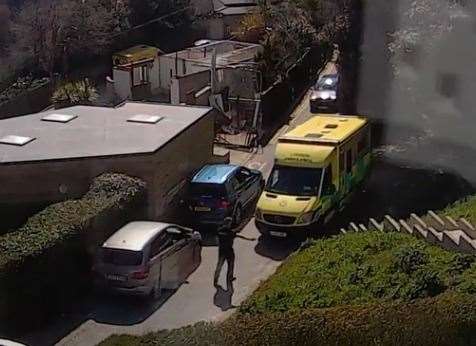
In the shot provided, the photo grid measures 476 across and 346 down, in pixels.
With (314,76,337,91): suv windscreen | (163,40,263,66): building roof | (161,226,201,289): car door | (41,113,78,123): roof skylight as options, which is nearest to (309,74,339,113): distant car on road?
(314,76,337,91): suv windscreen

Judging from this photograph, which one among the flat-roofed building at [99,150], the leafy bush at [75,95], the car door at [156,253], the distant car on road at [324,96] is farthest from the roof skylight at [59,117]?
the leafy bush at [75,95]

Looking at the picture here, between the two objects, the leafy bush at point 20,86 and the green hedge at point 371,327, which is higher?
the green hedge at point 371,327

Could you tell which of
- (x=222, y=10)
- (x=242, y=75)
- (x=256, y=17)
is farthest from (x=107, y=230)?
(x=222, y=10)

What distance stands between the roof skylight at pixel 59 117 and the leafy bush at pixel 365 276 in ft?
14.5

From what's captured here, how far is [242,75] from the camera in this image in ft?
53.3

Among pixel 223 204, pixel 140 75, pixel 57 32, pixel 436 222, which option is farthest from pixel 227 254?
pixel 57 32

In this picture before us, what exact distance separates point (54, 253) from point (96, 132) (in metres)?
3.02

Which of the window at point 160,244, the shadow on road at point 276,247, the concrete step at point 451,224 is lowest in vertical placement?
the shadow on road at point 276,247

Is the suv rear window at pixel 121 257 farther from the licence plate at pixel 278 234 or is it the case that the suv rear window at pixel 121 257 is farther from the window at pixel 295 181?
the window at pixel 295 181

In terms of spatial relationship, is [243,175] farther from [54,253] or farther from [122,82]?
[122,82]

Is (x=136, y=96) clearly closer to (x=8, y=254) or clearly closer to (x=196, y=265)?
(x=196, y=265)

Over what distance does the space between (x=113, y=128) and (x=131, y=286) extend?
3.19 m

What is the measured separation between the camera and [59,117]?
10.5 metres

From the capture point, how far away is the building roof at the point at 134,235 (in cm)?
729
